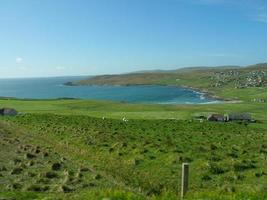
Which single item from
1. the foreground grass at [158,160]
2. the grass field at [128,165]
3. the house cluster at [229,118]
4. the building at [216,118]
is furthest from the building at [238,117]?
the grass field at [128,165]

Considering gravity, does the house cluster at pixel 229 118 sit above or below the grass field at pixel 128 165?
below

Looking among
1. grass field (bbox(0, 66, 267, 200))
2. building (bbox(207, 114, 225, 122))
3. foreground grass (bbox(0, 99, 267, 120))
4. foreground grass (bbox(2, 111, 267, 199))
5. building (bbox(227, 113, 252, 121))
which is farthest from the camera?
foreground grass (bbox(0, 99, 267, 120))

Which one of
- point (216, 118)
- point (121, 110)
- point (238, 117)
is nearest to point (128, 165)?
point (216, 118)

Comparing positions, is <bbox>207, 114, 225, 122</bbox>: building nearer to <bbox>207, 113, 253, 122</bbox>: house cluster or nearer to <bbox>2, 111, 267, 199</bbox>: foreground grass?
<bbox>207, 113, 253, 122</bbox>: house cluster

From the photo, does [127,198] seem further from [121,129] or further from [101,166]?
[121,129]

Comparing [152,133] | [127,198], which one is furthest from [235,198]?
[152,133]

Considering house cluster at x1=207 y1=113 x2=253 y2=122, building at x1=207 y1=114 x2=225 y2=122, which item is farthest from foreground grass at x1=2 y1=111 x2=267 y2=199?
house cluster at x1=207 y1=113 x2=253 y2=122

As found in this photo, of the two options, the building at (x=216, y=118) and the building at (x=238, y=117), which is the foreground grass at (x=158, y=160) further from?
the building at (x=238, y=117)

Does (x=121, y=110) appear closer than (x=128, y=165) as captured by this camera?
No

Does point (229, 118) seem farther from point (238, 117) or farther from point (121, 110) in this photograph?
point (121, 110)

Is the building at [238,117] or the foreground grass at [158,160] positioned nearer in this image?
the foreground grass at [158,160]

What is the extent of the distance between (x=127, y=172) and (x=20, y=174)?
211 inches

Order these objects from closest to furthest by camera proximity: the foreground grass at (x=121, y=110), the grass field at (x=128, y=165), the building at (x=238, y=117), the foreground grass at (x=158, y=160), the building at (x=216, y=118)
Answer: the grass field at (x=128, y=165) < the foreground grass at (x=158, y=160) < the building at (x=216, y=118) < the building at (x=238, y=117) < the foreground grass at (x=121, y=110)

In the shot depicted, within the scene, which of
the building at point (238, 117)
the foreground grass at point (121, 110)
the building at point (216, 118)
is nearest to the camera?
the building at point (216, 118)
